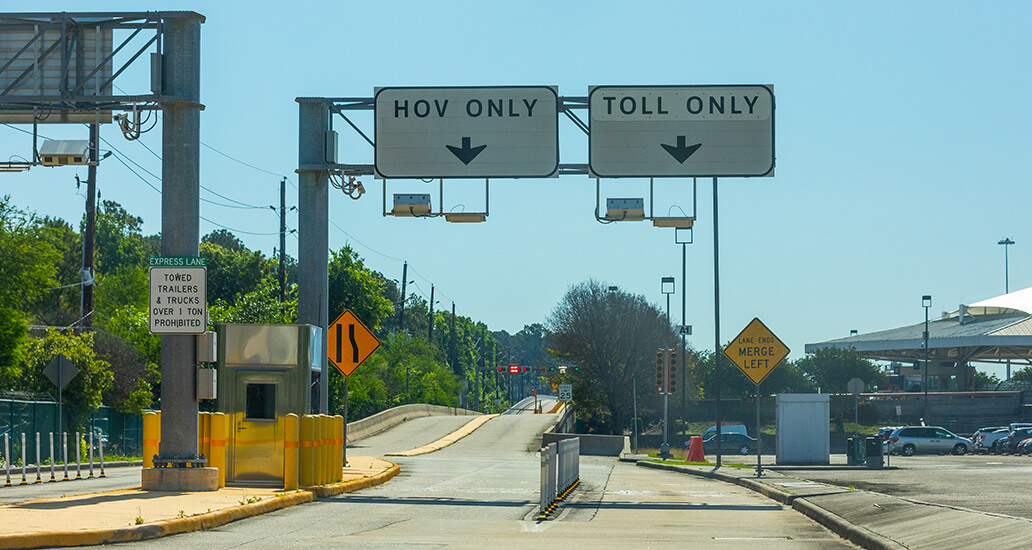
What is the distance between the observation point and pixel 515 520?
643 inches

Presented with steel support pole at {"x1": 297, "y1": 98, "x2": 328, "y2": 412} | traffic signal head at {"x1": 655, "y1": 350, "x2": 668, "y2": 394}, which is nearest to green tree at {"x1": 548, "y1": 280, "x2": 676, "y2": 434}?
traffic signal head at {"x1": 655, "y1": 350, "x2": 668, "y2": 394}

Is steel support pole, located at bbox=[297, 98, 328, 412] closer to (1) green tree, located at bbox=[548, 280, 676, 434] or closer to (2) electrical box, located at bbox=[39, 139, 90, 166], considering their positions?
(2) electrical box, located at bbox=[39, 139, 90, 166]

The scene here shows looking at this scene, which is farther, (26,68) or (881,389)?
(881,389)

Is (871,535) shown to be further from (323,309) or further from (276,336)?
(323,309)

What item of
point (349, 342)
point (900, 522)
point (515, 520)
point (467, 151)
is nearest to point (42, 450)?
point (349, 342)

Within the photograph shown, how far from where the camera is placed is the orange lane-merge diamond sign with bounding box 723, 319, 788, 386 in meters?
29.0

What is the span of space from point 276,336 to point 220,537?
8299 millimetres

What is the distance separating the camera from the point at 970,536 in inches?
493

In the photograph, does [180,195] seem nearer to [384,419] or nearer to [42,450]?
[42,450]

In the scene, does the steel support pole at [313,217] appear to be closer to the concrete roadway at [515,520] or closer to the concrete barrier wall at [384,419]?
the concrete roadway at [515,520]

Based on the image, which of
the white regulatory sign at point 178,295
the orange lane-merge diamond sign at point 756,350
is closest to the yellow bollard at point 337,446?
the white regulatory sign at point 178,295

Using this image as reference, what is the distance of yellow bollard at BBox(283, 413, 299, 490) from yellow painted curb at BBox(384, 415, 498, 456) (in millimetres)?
24194

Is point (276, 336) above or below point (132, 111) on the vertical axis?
below

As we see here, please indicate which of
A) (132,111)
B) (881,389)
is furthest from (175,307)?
(881,389)
